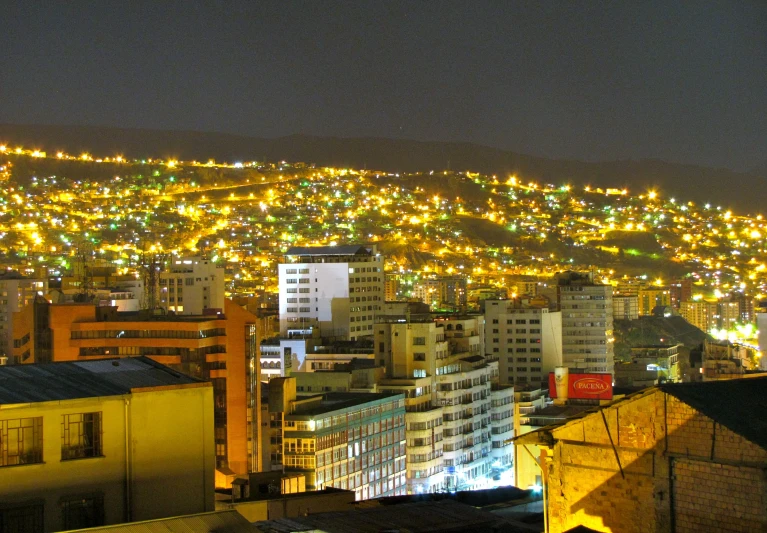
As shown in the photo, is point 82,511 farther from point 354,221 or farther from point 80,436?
point 354,221

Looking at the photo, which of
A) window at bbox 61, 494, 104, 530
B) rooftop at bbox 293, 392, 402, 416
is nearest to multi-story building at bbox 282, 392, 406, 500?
rooftop at bbox 293, 392, 402, 416

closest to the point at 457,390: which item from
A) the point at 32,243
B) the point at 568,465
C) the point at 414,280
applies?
the point at 568,465

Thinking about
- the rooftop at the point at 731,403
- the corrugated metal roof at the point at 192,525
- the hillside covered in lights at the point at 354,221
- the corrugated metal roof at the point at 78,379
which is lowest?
the corrugated metal roof at the point at 192,525

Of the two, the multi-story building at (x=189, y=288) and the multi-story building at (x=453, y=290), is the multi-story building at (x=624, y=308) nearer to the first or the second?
the multi-story building at (x=453, y=290)

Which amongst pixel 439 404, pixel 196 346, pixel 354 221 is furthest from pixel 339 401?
pixel 354 221

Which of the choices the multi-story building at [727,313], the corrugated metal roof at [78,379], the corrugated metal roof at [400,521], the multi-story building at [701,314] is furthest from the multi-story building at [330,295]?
the corrugated metal roof at [78,379]
